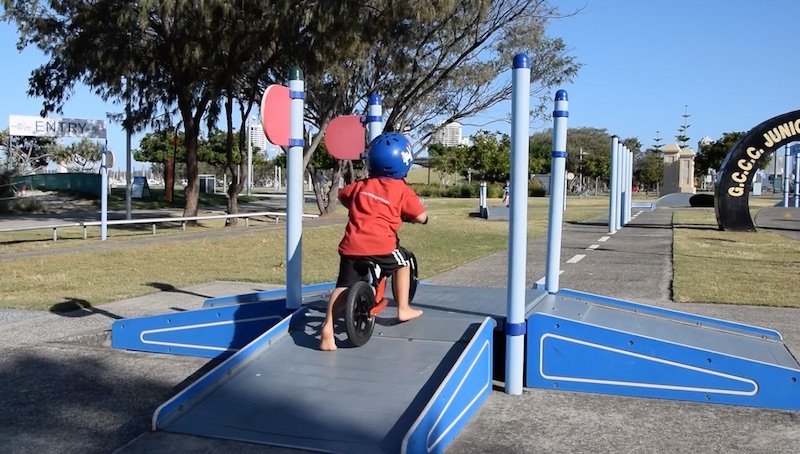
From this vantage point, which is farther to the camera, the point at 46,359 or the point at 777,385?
the point at 46,359

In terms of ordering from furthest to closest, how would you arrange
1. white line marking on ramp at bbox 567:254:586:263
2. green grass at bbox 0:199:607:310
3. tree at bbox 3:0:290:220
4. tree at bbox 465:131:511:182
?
tree at bbox 465:131:511:182
tree at bbox 3:0:290:220
white line marking on ramp at bbox 567:254:586:263
green grass at bbox 0:199:607:310

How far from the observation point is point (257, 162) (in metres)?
94.2

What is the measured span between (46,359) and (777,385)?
17.6 ft

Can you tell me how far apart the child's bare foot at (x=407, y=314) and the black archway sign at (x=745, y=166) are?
18049 mm

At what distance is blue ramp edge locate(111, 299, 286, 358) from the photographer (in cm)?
604

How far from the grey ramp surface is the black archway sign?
1812 cm

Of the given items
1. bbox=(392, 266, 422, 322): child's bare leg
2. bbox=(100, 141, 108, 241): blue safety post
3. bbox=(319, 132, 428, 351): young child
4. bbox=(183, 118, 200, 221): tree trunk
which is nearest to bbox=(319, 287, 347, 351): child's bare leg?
bbox=(319, 132, 428, 351): young child

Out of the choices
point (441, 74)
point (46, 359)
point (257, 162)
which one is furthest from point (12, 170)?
point (257, 162)

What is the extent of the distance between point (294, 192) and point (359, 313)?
4.53ft

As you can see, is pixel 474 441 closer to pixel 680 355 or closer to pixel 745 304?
pixel 680 355

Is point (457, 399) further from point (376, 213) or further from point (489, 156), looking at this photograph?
point (489, 156)

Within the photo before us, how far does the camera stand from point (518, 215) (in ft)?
16.0

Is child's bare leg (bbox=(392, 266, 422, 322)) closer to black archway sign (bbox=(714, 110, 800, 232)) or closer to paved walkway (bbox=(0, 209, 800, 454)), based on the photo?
paved walkway (bbox=(0, 209, 800, 454))

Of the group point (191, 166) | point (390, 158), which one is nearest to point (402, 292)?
point (390, 158)
